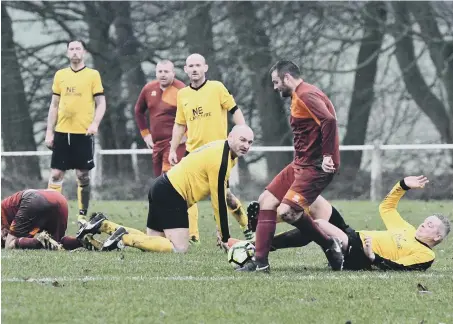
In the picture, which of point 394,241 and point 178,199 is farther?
point 178,199

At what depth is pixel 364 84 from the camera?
100 feet

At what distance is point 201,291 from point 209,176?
8.11 feet

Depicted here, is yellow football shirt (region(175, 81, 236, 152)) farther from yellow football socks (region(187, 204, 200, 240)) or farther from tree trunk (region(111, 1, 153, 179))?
tree trunk (region(111, 1, 153, 179))

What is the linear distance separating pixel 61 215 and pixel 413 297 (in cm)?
470

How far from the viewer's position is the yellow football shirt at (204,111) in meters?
13.7

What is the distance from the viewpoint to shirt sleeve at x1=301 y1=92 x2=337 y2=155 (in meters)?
10.2

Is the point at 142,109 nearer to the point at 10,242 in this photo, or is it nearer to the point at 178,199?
the point at 10,242

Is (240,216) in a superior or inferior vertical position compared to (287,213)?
inferior

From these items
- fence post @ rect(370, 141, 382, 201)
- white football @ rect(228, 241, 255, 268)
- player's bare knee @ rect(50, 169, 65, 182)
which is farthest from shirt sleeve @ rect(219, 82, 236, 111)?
fence post @ rect(370, 141, 382, 201)

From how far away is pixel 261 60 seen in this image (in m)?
30.0

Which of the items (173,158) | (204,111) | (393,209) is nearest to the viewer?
(393,209)

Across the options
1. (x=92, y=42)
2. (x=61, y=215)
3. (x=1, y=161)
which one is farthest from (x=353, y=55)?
(x=61, y=215)

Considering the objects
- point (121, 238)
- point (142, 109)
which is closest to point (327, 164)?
point (121, 238)

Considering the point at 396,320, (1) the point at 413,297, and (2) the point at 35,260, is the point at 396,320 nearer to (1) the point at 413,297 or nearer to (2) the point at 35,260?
(1) the point at 413,297
